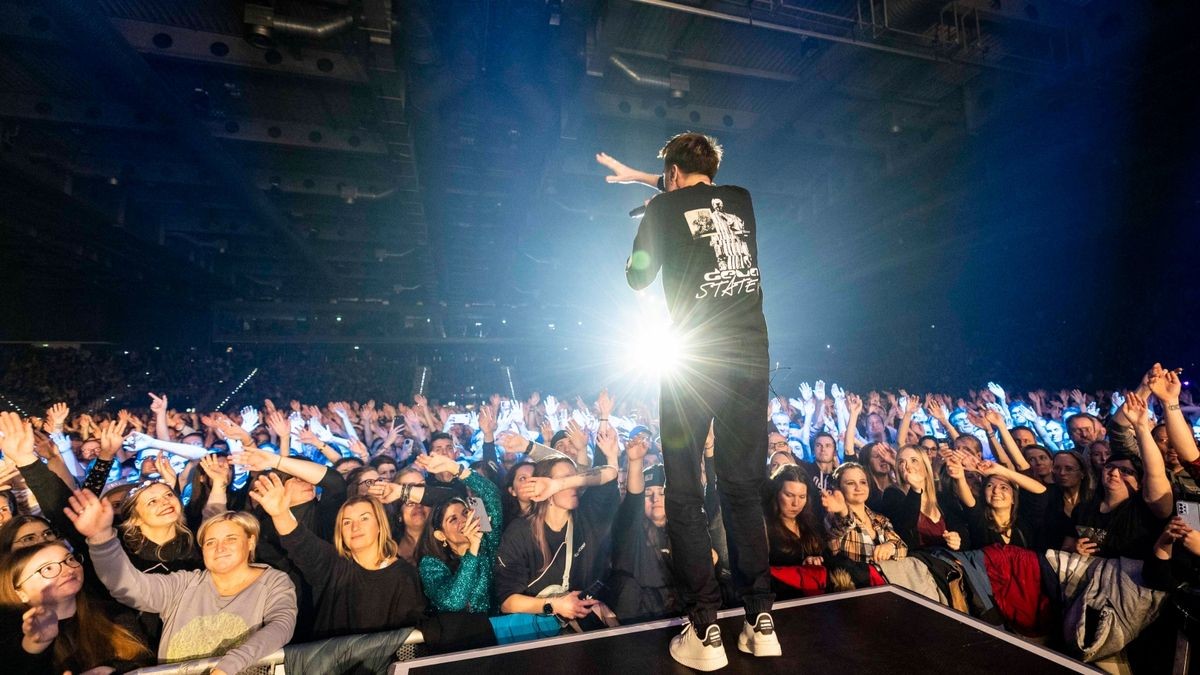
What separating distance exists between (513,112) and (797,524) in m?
4.20

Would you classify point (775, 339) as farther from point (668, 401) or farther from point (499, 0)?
point (668, 401)

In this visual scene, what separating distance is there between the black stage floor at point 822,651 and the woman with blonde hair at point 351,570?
3.42 feet

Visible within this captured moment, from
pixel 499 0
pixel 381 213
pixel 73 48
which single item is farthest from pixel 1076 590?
pixel 381 213

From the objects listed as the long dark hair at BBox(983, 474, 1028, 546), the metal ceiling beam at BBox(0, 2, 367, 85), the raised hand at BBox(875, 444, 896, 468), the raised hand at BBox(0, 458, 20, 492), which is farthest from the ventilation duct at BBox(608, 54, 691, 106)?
the raised hand at BBox(0, 458, 20, 492)

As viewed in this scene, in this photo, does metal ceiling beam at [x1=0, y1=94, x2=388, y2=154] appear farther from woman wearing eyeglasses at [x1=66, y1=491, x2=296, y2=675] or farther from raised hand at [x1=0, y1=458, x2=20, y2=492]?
woman wearing eyeglasses at [x1=66, y1=491, x2=296, y2=675]

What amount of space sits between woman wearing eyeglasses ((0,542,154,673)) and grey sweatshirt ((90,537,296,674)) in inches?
3.8

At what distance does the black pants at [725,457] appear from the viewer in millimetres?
1650

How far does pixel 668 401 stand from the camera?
5.51ft

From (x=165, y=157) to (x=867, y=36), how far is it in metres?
7.08

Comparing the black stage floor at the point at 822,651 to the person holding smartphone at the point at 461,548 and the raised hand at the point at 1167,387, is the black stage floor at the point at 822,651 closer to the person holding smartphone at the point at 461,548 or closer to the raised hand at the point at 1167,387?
the person holding smartphone at the point at 461,548

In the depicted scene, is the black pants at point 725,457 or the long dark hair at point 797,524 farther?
the long dark hair at point 797,524

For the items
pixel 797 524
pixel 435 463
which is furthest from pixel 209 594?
pixel 797 524

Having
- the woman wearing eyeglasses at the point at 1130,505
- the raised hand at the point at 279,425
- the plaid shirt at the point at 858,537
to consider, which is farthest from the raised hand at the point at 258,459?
the woman wearing eyeglasses at the point at 1130,505

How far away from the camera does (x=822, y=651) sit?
1652mm
